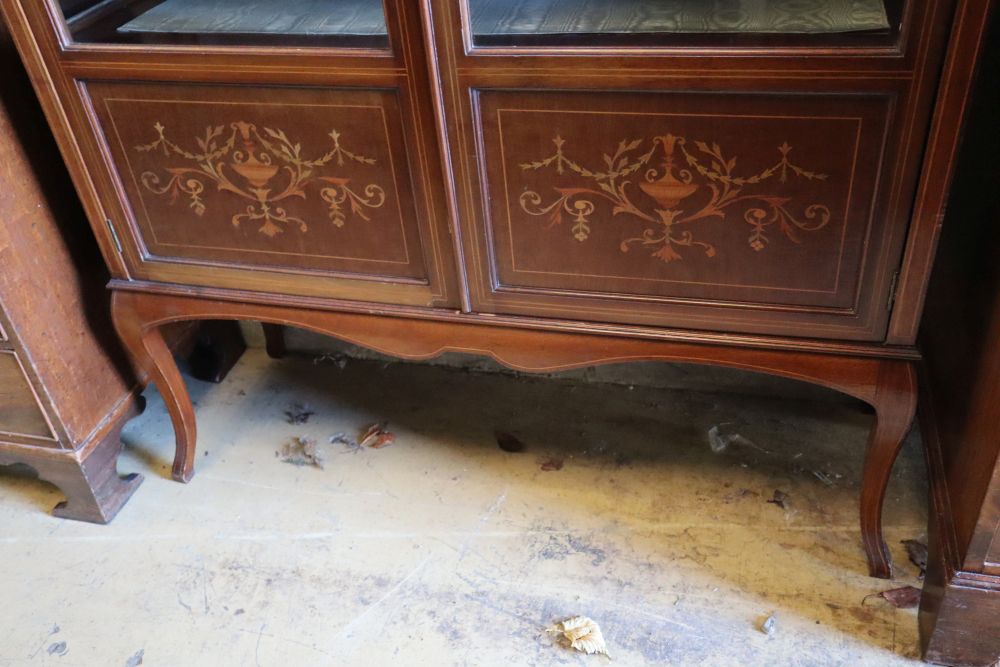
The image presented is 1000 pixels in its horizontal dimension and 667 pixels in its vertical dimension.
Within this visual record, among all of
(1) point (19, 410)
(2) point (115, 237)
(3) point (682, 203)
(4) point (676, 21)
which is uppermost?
(4) point (676, 21)

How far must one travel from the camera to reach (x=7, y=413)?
1.54 meters

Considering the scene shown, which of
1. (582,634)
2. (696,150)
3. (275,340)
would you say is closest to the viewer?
(696,150)

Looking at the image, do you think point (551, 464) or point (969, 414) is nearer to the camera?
point (969, 414)

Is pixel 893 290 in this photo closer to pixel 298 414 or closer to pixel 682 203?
pixel 682 203

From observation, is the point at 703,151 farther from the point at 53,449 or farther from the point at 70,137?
the point at 53,449

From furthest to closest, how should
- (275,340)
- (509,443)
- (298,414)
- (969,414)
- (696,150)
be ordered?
(275,340)
(298,414)
(509,443)
(969,414)
(696,150)

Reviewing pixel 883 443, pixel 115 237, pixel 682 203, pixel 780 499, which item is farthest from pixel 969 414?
pixel 115 237

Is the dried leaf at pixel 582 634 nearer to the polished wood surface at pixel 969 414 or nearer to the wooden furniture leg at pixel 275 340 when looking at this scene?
the polished wood surface at pixel 969 414

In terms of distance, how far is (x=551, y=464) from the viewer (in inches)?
65.2

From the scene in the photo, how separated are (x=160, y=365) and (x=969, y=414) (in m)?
1.31

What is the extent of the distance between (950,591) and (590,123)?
0.80 m

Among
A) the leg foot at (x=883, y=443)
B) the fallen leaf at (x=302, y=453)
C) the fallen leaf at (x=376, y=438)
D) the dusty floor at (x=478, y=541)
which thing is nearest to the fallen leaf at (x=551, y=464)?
the dusty floor at (x=478, y=541)

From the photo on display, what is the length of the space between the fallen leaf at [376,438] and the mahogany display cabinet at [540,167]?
0.40 metres

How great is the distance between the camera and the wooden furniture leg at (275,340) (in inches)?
77.6
